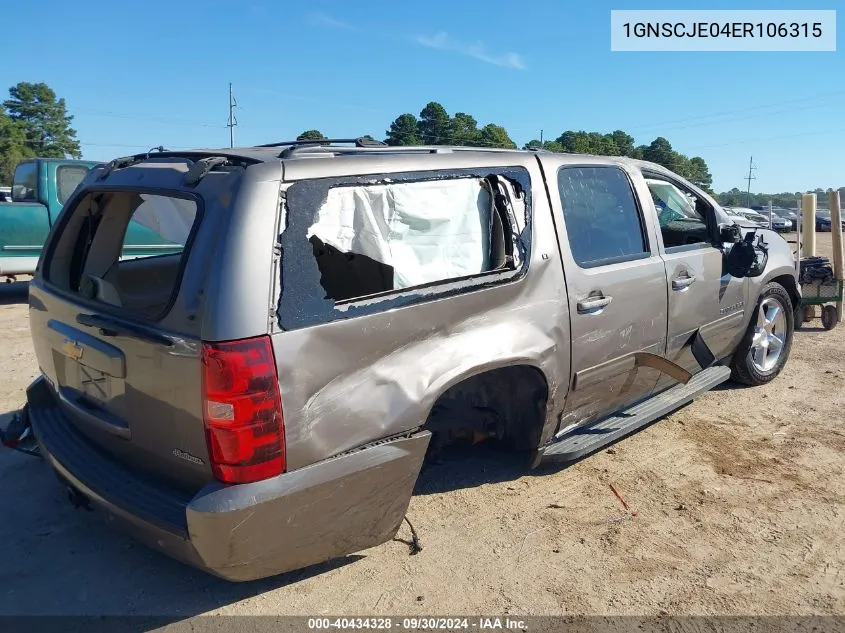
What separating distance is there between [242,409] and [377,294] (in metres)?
0.72

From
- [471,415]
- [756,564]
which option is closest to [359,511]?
[471,415]

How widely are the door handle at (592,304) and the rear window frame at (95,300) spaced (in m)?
1.97

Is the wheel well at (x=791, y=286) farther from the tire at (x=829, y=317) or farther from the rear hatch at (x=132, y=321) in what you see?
the rear hatch at (x=132, y=321)

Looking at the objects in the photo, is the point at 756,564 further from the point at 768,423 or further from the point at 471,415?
the point at 768,423

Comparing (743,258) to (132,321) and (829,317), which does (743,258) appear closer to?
(829,317)

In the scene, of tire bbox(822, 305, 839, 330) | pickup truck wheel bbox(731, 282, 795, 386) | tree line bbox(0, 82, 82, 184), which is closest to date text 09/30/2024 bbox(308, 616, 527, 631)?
pickup truck wheel bbox(731, 282, 795, 386)

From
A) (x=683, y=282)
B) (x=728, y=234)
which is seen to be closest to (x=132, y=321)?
(x=683, y=282)

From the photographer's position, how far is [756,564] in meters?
3.08

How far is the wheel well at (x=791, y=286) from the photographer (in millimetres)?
5520

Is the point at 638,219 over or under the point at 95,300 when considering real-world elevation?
over

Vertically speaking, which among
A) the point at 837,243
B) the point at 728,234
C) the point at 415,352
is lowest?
the point at 415,352

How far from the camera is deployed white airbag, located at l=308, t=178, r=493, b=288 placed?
8.95 feet

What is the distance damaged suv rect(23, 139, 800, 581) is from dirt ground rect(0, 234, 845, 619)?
0.32m

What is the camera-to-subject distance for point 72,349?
9.75 ft
